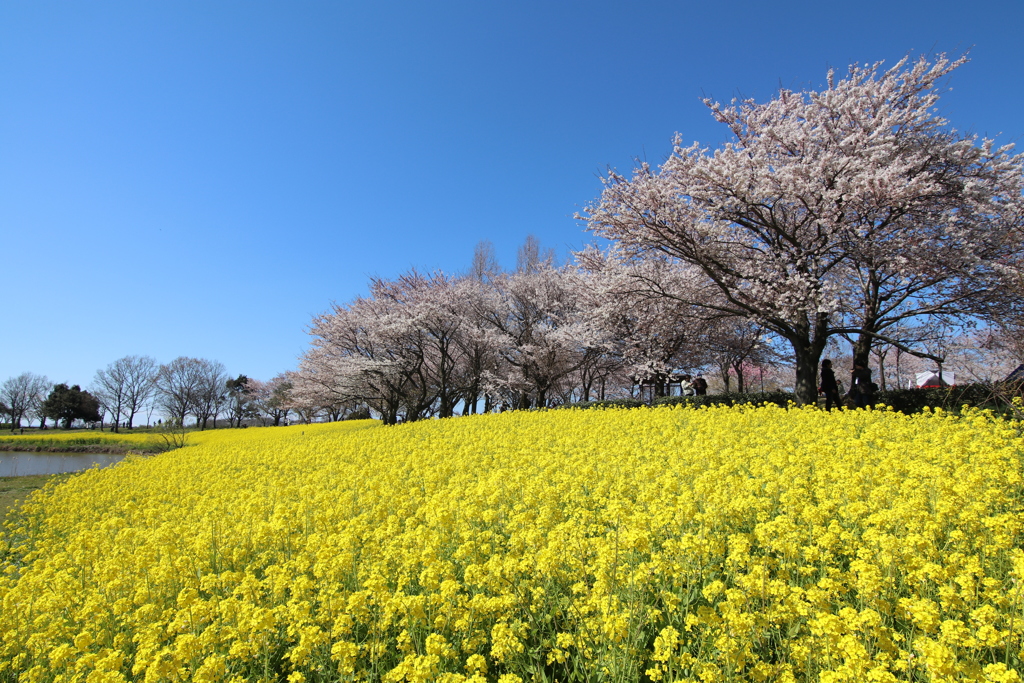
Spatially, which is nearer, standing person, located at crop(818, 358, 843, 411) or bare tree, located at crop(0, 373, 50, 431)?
standing person, located at crop(818, 358, 843, 411)

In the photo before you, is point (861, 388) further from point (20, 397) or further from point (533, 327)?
point (20, 397)

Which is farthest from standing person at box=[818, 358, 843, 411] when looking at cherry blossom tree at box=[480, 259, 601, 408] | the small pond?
the small pond

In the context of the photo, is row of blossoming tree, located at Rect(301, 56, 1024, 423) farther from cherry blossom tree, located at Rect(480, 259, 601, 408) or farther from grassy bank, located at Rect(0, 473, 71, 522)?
grassy bank, located at Rect(0, 473, 71, 522)

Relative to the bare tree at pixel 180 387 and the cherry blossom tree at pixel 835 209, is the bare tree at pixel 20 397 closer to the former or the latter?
the bare tree at pixel 180 387

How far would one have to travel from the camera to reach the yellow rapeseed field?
2.79 meters

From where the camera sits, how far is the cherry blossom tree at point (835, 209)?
13.9 meters

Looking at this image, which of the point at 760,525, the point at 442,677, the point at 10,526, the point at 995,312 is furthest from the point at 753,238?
the point at 10,526

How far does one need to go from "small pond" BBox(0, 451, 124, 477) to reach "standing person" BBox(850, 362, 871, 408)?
2583 centimetres

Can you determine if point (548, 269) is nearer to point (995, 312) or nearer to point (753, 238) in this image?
point (753, 238)

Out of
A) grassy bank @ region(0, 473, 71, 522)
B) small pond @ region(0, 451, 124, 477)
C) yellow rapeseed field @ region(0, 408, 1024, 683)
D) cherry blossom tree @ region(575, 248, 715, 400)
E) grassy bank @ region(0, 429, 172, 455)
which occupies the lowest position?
small pond @ region(0, 451, 124, 477)

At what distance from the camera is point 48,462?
24547 millimetres

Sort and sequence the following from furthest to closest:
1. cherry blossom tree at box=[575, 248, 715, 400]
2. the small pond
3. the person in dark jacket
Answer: the small pond
cherry blossom tree at box=[575, 248, 715, 400]
the person in dark jacket

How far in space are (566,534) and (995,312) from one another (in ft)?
55.2

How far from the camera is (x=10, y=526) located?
8.45m
